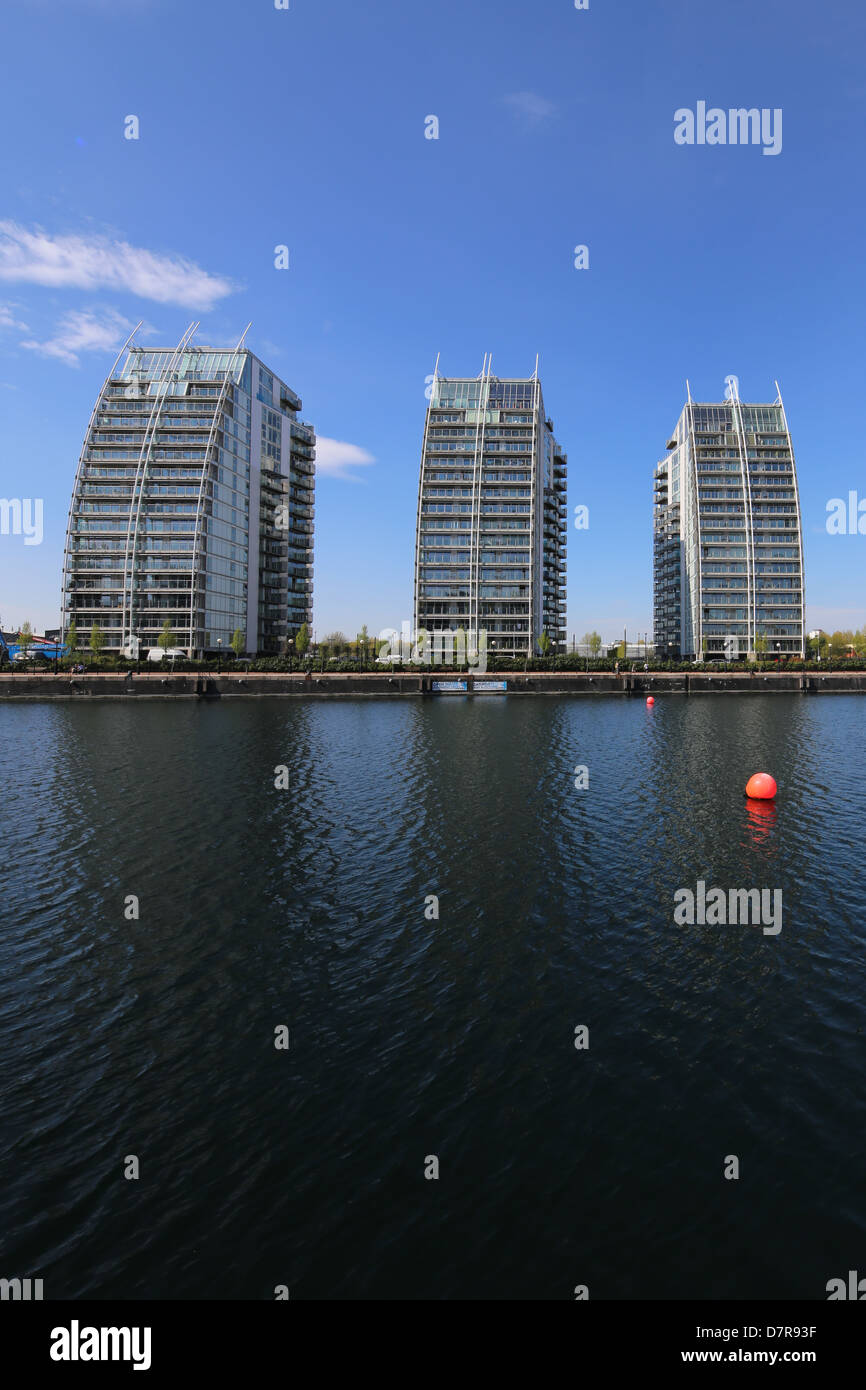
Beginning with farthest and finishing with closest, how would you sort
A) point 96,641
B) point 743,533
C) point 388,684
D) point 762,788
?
point 743,533 < point 96,641 < point 388,684 < point 762,788

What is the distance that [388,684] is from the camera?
123 meters

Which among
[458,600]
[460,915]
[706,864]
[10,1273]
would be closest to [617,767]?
[706,864]

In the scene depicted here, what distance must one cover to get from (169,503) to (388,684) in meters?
68.3

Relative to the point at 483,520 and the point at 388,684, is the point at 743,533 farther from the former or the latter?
the point at 388,684

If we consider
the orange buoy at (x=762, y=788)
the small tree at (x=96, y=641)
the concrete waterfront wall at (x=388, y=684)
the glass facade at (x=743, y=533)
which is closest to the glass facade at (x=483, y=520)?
the concrete waterfront wall at (x=388, y=684)

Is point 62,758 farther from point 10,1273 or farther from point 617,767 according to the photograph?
point 10,1273

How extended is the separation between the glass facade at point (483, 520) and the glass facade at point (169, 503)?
44176 millimetres

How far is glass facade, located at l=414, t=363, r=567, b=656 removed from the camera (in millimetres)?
164500

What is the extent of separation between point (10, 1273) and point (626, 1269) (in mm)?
8981

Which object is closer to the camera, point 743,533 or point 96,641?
point 96,641

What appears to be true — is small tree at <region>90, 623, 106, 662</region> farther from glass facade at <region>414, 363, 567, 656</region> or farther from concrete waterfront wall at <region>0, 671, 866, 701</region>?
glass facade at <region>414, 363, 567, 656</region>

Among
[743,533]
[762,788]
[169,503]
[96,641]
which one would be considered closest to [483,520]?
[743,533]
